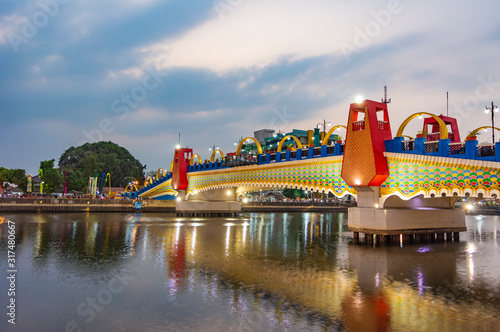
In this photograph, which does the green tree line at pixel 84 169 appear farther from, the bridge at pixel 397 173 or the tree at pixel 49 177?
the bridge at pixel 397 173

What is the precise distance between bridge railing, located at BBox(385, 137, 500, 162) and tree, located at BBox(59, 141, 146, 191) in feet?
296

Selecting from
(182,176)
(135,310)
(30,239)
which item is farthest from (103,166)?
(135,310)

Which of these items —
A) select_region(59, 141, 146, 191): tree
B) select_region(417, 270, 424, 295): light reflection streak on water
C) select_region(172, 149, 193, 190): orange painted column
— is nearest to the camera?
select_region(417, 270, 424, 295): light reflection streak on water

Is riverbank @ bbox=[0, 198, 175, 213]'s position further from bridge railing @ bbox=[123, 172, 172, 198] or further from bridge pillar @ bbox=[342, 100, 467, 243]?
bridge pillar @ bbox=[342, 100, 467, 243]

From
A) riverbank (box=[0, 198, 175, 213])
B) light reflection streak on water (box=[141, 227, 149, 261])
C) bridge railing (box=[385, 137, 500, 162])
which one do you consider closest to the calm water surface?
light reflection streak on water (box=[141, 227, 149, 261])

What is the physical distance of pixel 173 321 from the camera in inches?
453

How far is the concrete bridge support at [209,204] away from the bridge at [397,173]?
20.9 meters

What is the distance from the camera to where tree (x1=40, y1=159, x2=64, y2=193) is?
84250mm

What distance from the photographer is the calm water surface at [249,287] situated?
11.5 metres

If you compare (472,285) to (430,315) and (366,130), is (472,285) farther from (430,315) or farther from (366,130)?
(366,130)

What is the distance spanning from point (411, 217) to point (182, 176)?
116ft

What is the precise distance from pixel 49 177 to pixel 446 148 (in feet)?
272

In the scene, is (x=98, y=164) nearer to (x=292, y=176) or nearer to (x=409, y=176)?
(x=292, y=176)

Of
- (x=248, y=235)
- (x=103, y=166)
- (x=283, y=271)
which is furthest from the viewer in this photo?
(x=103, y=166)
